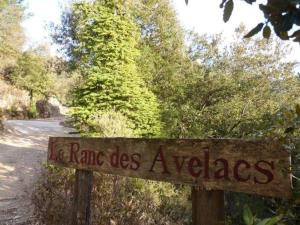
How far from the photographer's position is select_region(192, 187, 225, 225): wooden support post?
2490 millimetres

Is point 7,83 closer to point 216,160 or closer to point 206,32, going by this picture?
point 206,32

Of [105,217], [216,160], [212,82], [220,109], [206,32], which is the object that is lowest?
[105,217]

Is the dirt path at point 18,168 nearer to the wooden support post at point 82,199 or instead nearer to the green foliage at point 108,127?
the green foliage at point 108,127

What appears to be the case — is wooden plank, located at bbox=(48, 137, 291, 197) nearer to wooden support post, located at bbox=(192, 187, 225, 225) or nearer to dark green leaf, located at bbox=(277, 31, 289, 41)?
wooden support post, located at bbox=(192, 187, 225, 225)

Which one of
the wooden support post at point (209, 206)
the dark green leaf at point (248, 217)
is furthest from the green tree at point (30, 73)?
the dark green leaf at point (248, 217)

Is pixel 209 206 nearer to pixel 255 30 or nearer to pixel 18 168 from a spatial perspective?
pixel 255 30

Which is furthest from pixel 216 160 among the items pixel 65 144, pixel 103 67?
pixel 103 67

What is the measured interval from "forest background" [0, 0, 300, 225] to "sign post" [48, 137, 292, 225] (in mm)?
297

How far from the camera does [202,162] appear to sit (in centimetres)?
246

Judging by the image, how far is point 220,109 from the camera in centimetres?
1410

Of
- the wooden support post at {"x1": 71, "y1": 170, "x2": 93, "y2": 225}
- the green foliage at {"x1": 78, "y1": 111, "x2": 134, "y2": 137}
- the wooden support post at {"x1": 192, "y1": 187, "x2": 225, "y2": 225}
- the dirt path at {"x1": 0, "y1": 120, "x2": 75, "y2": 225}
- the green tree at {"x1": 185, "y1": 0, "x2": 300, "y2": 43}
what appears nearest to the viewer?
the green tree at {"x1": 185, "y1": 0, "x2": 300, "y2": 43}

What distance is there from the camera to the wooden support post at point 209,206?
2.49m

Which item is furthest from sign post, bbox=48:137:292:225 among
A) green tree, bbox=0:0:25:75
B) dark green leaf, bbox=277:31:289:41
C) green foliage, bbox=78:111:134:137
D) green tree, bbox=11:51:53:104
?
green tree, bbox=11:51:53:104

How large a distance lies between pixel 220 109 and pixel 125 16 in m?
5.07
